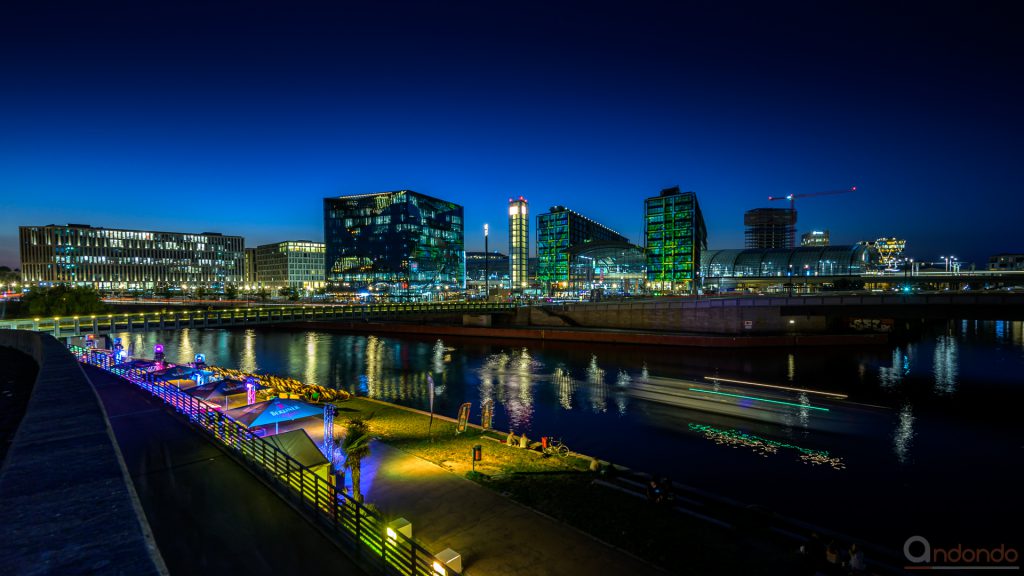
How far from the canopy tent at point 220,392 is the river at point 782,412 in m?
11.2

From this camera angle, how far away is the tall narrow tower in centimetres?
17950

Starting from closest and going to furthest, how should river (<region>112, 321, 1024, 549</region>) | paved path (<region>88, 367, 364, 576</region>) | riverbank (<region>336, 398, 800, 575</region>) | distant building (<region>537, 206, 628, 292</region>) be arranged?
paved path (<region>88, 367, 364, 576</region>) < riverbank (<region>336, 398, 800, 575</region>) < river (<region>112, 321, 1024, 549</region>) < distant building (<region>537, 206, 628, 292</region>)

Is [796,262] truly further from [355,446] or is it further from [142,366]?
[142,366]

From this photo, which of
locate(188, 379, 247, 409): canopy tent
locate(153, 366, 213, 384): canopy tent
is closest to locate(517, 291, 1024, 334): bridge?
locate(153, 366, 213, 384): canopy tent

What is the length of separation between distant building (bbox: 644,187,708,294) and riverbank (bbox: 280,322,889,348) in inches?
3243

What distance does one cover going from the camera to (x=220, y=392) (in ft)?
76.1

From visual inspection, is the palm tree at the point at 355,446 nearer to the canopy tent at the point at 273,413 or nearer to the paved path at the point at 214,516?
the paved path at the point at 214,516

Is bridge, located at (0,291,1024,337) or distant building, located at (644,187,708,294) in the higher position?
distant building, located at (644,187,708,294)

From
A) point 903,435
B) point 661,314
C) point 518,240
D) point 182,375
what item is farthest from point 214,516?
point 518,240

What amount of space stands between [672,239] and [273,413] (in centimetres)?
14357

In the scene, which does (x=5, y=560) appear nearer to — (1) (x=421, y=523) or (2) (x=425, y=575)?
(2) (x=425, y=575)

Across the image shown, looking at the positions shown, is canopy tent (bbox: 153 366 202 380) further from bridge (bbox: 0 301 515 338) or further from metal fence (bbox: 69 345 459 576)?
metal fence (bbox: 69 345 459 576)

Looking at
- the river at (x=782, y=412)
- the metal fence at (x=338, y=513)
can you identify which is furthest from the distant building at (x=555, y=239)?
the metal fence at (x=338, y=513)

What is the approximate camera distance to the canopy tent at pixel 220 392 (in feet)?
73.9
